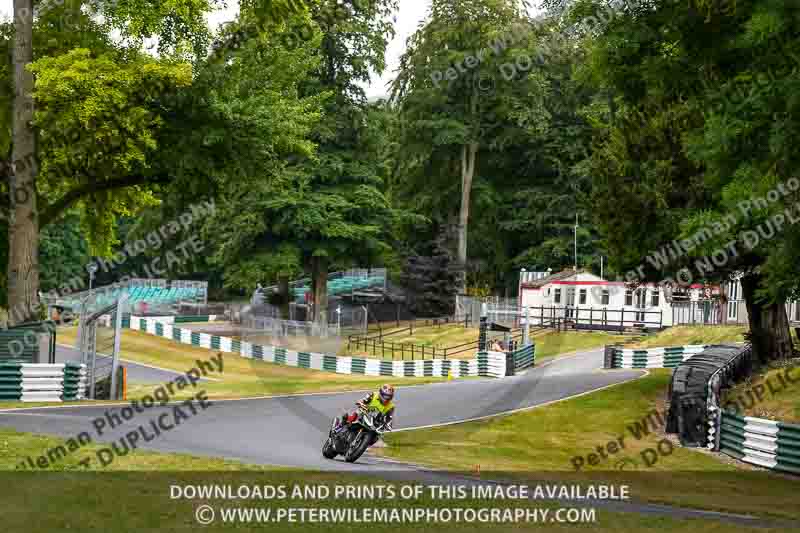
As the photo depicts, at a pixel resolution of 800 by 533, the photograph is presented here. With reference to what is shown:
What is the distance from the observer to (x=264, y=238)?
56.4 meters

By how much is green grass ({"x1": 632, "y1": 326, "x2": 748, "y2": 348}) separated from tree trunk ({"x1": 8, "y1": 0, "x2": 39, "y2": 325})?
28.1m

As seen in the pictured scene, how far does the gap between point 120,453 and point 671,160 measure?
17.3 meters

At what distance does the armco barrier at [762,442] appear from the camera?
19125 mm

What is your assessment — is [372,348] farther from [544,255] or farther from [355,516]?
[355,516]

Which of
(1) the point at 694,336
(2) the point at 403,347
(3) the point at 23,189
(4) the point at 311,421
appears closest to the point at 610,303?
(1) the point at 694,336

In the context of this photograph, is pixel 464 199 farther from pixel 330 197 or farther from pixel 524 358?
pixel 524 358

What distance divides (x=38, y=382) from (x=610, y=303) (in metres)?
39.2

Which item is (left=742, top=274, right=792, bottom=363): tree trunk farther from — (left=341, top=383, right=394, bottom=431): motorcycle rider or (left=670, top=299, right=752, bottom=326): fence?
(left=670, top=299, right=752, bottom=326): fence

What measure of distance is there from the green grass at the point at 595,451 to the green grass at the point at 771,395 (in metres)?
2.38

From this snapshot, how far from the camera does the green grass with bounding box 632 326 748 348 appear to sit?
4206 centimetres

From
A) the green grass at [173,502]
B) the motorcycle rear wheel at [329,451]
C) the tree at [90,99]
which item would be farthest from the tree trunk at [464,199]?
the green grass at [173,502]

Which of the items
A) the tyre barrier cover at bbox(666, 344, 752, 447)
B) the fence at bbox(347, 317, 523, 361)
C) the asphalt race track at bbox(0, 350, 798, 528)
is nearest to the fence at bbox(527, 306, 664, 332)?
the fence at bbox(347, 317, 523, 361)

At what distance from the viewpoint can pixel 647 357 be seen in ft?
Result: 132

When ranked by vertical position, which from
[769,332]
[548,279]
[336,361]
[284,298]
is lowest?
[336,361]
